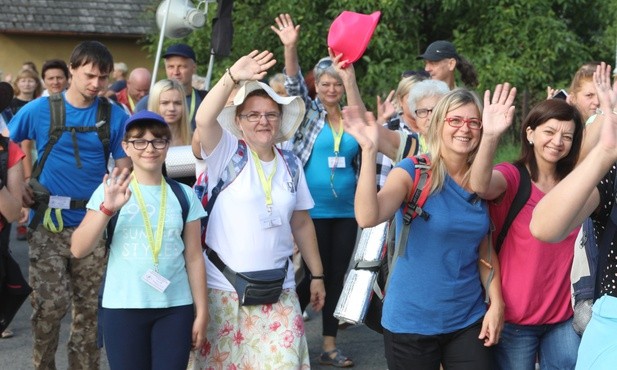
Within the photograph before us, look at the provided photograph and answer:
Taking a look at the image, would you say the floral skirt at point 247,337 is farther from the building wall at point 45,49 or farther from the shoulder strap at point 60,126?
the building wall at point 45,49

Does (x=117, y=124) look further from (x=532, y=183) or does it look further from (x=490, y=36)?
(x=490, y=36)

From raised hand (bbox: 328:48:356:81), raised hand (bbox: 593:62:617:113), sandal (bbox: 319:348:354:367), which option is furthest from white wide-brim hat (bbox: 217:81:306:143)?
sandal (bbox: 319:348:354:367)

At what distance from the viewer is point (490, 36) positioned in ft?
60.3

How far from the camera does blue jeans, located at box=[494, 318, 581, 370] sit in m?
4.58

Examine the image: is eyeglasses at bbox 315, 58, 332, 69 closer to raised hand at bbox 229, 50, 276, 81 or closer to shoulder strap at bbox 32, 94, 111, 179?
shoulder strap at bbox 32, 94, 111, 179

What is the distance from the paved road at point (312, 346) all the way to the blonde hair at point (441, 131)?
3.09 m

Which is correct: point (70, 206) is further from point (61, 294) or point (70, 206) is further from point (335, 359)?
point (335, 359)

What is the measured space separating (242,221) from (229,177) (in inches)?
8.4

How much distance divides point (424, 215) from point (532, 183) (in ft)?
1.69

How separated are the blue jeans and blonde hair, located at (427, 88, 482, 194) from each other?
A: 0.69 m

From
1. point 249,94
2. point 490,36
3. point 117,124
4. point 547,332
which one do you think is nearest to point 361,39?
point 249,94

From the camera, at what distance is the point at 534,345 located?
464cm

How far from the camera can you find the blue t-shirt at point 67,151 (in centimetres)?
624

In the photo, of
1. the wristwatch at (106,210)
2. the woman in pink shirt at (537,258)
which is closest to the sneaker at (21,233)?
the wristwatch at (106,210)
